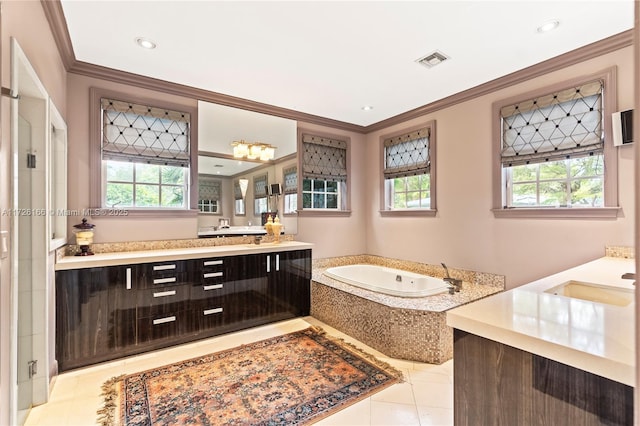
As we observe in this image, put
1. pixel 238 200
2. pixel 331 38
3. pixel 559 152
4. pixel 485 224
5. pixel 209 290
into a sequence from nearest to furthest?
pixel 331 38 < pixel 559 152 < pixel 209 290 < pixel 485 224 < pixel 238 200

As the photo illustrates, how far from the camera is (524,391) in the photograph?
0.92 metres

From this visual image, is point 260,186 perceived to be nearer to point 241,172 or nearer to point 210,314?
point 241,172

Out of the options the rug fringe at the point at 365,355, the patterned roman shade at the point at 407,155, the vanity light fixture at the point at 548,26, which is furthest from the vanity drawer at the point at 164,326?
the vanity light fixture at the point at 548,26

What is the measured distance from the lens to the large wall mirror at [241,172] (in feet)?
11.8

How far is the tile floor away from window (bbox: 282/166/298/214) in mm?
1961

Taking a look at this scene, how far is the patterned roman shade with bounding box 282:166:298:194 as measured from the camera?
422 centimetres

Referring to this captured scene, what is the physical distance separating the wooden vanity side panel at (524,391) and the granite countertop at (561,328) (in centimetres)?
6

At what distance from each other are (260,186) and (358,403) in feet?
9.12

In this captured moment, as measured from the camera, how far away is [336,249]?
4590mm

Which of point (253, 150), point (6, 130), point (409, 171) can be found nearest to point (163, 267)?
point (6, 130)

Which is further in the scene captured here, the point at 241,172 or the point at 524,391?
the point at 241,172

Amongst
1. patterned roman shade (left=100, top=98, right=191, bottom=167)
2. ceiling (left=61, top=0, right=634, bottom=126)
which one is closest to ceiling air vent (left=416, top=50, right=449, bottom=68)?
ceiling (left=61, top=0, right=634, bottom=126)

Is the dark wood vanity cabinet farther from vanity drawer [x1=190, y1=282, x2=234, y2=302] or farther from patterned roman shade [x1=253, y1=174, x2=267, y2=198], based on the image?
patterned roman shade [x1=253, y1=174, x2=267, y2=198]

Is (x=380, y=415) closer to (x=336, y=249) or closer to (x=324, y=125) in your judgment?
(x=336, y=249)
